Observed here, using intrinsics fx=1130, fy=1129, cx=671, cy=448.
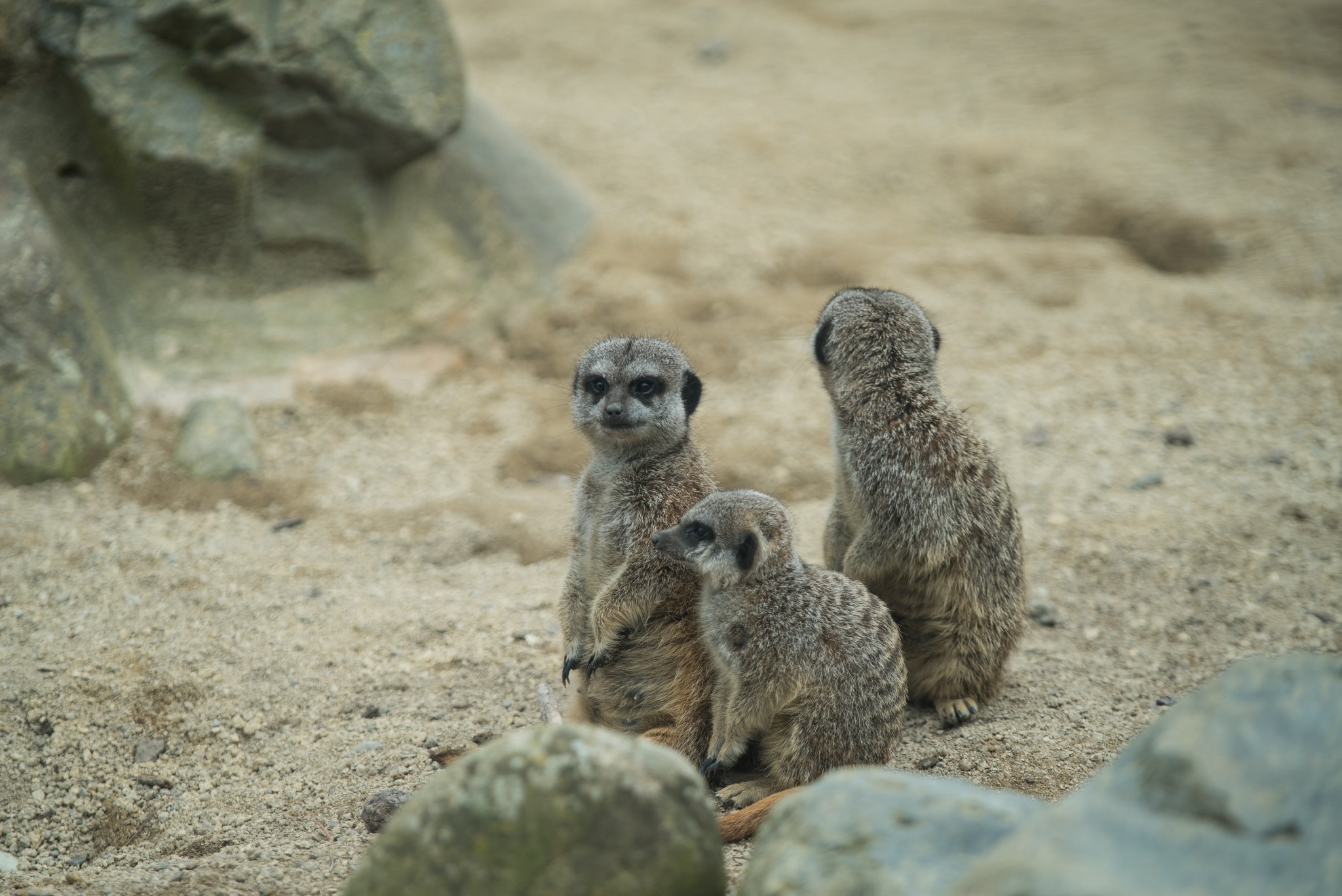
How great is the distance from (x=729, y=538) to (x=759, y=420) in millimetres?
2765

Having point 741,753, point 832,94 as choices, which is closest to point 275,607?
point 741,753

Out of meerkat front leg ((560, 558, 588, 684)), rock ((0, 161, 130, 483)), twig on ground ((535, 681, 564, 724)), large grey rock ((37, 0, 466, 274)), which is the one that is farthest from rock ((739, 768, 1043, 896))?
large grey rock ((37, 0, 466, 274))

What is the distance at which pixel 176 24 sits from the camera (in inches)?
211

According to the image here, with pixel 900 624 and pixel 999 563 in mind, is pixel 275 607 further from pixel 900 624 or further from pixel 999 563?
pixel 999 563

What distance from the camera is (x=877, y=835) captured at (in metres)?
1.90

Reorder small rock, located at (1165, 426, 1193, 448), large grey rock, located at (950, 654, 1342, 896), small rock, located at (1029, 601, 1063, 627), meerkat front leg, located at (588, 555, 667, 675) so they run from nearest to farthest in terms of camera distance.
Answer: large grey rock, located at (950, 654, 1342, 896), meerkat front leg, located at (588, 555, 667, 675), small rock, located at (1029, 601, 1063, 627), small rock, located at (1165, 426, 1193, 448)

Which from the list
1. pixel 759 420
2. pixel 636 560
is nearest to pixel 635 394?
pixel 636 560

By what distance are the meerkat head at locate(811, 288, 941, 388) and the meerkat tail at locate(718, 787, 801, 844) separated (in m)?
1.40

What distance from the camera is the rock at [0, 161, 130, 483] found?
4645mm

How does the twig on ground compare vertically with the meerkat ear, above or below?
below

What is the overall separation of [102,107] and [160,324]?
1.03 metres

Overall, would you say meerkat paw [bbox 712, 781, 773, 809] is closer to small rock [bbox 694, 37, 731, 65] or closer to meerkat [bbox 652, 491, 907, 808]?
meerkat [bbox 652, 491, 907, 808]

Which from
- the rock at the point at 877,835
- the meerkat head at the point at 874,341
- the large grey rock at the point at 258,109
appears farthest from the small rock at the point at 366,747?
the large grey rock at the point at 258,109

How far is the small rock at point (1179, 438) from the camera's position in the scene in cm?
540
